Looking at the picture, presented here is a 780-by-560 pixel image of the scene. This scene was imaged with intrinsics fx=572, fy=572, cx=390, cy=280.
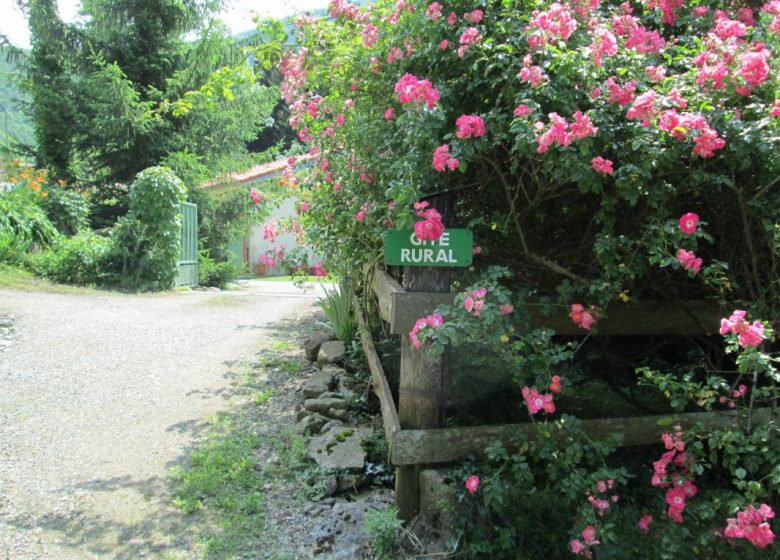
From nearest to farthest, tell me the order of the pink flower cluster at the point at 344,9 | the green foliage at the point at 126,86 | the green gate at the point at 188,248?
the pink flower cluster at the point at 344,9
the green gate at the point at 188,248
the green foliage at the point at 126,86

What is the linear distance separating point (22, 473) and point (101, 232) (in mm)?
9413

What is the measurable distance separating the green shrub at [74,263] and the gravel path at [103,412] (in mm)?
1218

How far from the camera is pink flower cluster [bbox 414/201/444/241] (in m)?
2.30

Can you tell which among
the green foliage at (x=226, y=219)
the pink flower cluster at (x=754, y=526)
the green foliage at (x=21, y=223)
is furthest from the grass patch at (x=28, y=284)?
the pink flower cluster at (x=754, y=526)

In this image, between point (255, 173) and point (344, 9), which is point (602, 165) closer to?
point (344, 9)

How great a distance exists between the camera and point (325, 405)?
13.1ft

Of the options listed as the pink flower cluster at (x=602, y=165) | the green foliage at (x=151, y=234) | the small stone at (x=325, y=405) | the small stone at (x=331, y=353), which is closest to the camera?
the pink flower cluster at (x=602, y=165)

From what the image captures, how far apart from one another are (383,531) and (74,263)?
320 inches

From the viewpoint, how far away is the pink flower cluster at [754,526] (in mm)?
2025

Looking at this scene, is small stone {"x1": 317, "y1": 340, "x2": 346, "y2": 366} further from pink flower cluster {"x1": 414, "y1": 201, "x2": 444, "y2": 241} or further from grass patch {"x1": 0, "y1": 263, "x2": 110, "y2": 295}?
grass patch {"x1": 0, "y1": 263, "x2": 110, "y2": 295}

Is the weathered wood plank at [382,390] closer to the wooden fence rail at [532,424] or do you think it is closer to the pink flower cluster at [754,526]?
the wooden fence rail at [532,424]

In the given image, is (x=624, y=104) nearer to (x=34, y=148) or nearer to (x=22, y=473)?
(x=22, y=473)

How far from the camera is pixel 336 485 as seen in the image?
9.93 feet

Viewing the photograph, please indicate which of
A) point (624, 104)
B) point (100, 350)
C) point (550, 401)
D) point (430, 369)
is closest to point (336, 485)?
point (430, 369)
